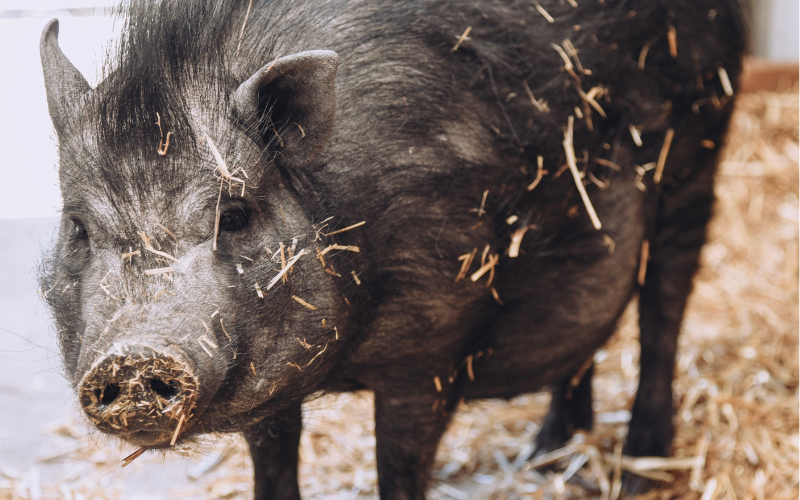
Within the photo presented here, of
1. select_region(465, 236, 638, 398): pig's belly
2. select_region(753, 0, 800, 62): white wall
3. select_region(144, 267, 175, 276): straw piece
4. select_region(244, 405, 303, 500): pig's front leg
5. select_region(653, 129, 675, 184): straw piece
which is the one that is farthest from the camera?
select_region(753, 0, 800, 62): white wall

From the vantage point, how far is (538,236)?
262cm

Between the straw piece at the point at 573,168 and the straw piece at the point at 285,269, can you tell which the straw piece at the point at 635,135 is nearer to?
the straw piece at the point at 573,168

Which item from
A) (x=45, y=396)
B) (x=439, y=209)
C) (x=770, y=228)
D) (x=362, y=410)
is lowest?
(x=770, y=228)

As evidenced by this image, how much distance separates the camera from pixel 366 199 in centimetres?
220

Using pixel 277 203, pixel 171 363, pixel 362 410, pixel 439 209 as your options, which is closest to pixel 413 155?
pixel 439 209

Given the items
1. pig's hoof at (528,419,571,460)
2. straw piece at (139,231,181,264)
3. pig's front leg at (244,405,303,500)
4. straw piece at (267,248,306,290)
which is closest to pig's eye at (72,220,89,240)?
straw piece at (139,231,181,264)

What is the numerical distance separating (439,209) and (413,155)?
186 mm

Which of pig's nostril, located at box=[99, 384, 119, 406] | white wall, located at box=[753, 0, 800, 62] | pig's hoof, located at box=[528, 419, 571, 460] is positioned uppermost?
pig's nostril, located at box=[99, 384, 119, 406]

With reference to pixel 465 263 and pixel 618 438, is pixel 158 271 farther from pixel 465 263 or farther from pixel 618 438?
pixel 618 438

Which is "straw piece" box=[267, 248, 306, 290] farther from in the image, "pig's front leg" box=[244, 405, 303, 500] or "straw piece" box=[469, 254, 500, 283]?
"pig's front leg" box=[244, 405, 303, 500]

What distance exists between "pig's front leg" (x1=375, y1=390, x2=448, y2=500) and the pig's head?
21.2 inches

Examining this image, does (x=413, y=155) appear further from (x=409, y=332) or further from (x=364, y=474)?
(x=364, y=474)

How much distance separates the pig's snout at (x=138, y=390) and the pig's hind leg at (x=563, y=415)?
2.40m

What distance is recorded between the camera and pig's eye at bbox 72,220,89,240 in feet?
6.46
